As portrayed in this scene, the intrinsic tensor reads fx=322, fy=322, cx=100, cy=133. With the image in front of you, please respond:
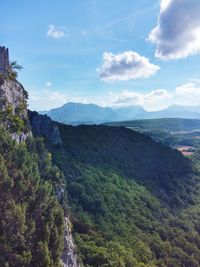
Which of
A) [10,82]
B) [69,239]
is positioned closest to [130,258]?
[69,239]

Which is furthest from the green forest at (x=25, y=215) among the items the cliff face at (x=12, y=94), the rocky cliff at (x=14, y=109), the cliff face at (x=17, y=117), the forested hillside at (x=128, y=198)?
the forested hillside at (x=128, y=198)

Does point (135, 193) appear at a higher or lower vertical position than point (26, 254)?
lower

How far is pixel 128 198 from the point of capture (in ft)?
313

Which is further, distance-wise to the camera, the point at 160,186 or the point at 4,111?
the point at 160,186

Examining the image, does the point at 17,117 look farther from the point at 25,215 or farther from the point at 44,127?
the point at 44,127

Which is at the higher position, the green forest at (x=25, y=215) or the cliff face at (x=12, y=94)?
the cliff face at (x=12, y=94)

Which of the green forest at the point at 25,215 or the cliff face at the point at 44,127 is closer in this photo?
the green forest at the point at 25,215

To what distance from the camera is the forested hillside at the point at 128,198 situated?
7125 cm

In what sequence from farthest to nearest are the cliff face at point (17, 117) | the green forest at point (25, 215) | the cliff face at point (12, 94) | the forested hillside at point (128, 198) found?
the forested hillside at point (128, 198)
the cliff face at point (12, 94)
the cliff face at point (17, 117)
the green forest at point (25, 215)

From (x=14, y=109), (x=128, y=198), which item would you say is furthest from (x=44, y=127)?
(x=128, y=198)

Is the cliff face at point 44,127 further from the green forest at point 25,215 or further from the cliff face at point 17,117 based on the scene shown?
the green forest at point 25,215

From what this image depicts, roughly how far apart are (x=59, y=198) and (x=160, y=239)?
3698cm

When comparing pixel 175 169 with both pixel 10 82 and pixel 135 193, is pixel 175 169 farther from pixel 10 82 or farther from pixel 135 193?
pixel 10 82

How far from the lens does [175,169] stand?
430 feet
